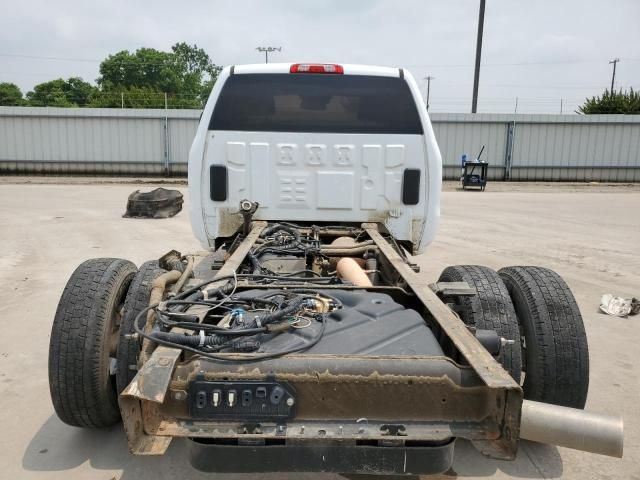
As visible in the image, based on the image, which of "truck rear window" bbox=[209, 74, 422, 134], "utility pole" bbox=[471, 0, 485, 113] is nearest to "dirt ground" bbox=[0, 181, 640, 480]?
"truck rear window" bbox=[209, 74, 422, 134]

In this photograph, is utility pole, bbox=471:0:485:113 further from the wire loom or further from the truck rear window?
the wire loom

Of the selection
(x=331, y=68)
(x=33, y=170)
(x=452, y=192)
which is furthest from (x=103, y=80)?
(x=331, y=68)

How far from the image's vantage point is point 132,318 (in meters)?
3.02

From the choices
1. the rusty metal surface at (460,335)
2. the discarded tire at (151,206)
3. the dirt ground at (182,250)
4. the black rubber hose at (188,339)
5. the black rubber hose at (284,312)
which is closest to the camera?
the rusty metal surface at (460,335)

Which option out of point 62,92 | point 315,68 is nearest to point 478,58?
point 315,68

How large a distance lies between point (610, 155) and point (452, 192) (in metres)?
8.96

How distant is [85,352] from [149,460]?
0.70 metres

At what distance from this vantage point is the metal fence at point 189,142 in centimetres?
2208

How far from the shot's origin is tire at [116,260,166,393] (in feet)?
9.46

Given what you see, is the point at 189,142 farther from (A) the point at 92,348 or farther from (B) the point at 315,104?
(A) the point at 92,348

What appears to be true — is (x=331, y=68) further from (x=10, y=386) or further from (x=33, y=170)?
(x=33, y=170)

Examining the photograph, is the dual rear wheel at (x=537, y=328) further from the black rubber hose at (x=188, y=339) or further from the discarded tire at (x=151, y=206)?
the discarded tire at (x=151, y=206)

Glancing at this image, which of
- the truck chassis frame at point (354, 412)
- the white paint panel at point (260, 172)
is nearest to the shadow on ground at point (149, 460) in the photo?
the truck chassis frame at point (354, 412)

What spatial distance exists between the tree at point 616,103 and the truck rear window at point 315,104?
112 feet
